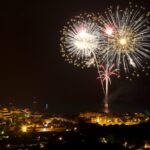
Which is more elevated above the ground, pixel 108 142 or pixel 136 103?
pixel 136 103

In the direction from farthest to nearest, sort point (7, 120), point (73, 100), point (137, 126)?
point (73, 100) < point (7, 120) < point (137, 126)

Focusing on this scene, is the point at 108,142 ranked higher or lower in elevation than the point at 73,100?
lower

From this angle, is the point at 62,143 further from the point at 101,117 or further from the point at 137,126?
the point at 101,117

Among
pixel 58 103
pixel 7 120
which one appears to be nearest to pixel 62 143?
pixel 7 120

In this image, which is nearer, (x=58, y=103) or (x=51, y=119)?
(x=51, y=119)

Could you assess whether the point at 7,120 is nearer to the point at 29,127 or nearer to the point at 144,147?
the point at 29,127

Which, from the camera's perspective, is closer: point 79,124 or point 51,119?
point 79,124

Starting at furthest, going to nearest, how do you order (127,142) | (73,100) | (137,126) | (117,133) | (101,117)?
(73,100) → (101,117) → (137,126) → (117,133) → (127,142)

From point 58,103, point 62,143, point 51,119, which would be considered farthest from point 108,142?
point 58,103

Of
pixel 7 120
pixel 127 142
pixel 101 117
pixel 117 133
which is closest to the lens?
pixel 127 142
